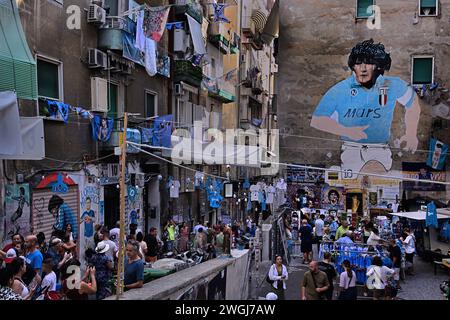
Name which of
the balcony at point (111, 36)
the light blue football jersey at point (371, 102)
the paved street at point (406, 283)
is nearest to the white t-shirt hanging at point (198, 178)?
the light blue football jersey at point (371, 102)

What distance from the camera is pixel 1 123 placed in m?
8.64

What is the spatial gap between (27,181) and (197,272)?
5461mm

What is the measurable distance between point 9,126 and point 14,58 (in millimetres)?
1631

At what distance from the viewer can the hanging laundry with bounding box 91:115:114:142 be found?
14.1 meters

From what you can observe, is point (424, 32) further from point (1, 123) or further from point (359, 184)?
point (1, 123)

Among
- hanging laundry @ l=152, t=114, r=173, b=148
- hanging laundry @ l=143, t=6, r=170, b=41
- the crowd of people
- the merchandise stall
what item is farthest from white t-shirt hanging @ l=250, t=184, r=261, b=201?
hanging laundry @ l=143, t=6, r=170, b=41

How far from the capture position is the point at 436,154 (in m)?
22.6

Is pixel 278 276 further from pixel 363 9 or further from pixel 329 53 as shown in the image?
pixel 363 9

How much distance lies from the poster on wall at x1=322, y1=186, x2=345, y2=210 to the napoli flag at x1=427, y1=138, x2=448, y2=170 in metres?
4.23

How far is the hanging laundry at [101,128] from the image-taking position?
14.1 metres

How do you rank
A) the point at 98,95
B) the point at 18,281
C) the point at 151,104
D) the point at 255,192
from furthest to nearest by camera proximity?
the point at 255,192 < the point at 151,104 < the point at 98,95 < the point at 18,281

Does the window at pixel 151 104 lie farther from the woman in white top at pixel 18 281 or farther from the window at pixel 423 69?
the woman in white top at pixel 18 281

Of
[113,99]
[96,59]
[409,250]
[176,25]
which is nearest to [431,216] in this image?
[409,250]

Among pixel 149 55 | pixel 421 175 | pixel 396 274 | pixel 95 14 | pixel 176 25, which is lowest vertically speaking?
pixel 396 274
